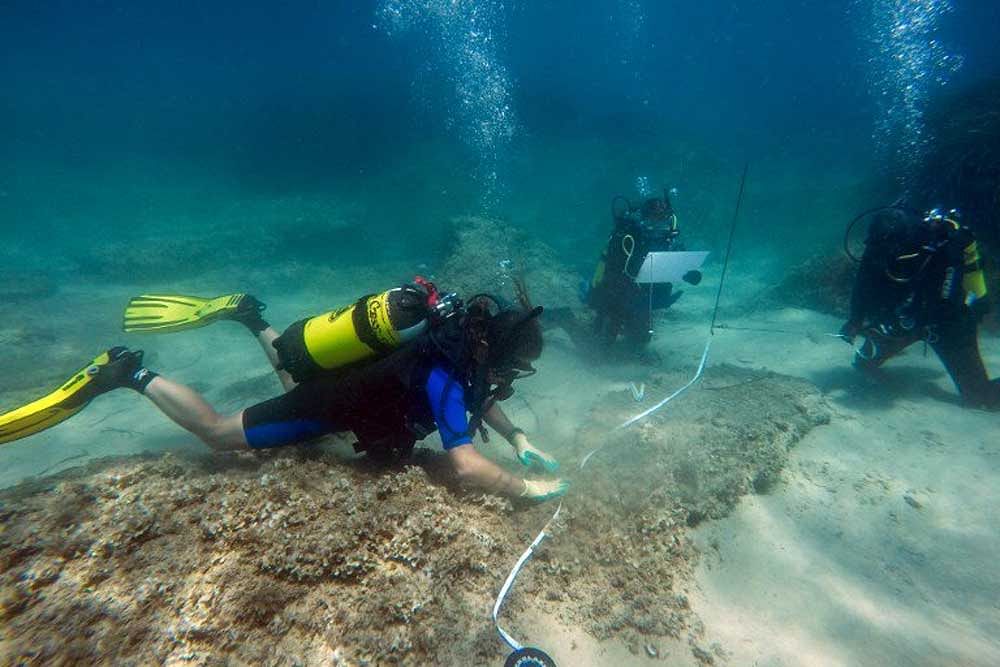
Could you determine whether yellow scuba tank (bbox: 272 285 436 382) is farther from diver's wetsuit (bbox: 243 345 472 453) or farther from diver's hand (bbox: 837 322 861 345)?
diver's hand (bbox: 837 322 861 345)

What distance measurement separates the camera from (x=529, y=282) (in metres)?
10.5

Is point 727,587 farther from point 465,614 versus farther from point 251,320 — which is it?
point 251,320

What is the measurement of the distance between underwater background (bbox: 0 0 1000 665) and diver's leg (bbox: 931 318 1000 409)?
0.26 m

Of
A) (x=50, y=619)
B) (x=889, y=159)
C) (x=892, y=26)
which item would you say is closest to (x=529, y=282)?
(x=50, y=619)

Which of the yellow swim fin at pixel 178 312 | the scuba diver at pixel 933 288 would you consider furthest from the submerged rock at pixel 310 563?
the scuba diver at pixel 933 288

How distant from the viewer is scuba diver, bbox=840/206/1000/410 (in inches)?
191

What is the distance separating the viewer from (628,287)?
7.04 metres

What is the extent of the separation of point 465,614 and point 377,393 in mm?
1395

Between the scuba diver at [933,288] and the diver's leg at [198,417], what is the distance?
23.2 ft

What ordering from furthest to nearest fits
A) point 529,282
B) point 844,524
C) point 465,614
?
point 529,282 < point 844,524 < point 465,614

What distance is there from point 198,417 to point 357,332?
5.99 ft

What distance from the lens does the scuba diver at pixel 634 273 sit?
6.71 meters

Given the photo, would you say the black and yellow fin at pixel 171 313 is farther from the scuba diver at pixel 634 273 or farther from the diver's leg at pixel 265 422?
the scuba diver at pixel 634 273

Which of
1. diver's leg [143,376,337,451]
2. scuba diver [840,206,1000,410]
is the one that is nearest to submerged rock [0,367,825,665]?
diver's leg [143,376,337,451]
